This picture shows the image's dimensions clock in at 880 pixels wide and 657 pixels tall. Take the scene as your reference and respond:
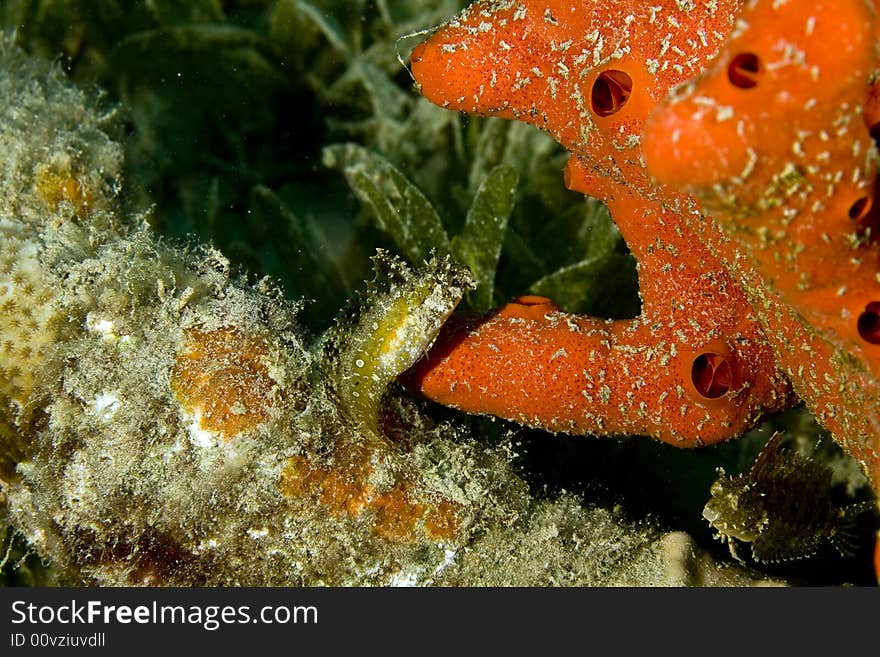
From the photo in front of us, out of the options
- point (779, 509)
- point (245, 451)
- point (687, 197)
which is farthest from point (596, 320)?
point (245, 451)

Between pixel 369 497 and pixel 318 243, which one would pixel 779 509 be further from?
pixel 318 243

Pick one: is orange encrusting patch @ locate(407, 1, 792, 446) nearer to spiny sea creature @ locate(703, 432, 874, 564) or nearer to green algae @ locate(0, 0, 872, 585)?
spiny sea creature @ locate(703, 432, 874, 564)

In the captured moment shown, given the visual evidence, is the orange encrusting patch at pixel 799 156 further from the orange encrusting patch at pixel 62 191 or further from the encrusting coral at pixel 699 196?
the orange encrusting patch at pixel 62 191

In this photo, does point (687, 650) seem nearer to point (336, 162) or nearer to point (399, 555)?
point (399, 555)

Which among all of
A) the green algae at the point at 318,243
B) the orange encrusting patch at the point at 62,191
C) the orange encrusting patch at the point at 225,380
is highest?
the orange encrusting patch at the point at 62,191

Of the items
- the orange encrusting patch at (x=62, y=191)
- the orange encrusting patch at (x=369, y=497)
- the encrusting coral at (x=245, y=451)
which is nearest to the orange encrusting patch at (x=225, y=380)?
the encrusting coral at (x=245, y=451)

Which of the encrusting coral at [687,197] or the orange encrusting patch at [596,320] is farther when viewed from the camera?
the orange encrusting patch at [596,320]

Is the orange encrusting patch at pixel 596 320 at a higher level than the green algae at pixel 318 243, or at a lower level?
higher

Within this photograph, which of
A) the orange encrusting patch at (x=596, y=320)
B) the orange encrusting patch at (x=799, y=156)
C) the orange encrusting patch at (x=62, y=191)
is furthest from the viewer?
the orange encrusting patch at (x=62, y=191)
